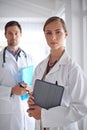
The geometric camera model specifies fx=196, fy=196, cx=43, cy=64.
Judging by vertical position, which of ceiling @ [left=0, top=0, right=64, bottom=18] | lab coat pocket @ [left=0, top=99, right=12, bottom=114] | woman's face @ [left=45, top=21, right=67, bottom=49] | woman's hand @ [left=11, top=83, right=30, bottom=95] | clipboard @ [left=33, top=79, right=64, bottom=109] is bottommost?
lab coat pocket @ [left=0, top=99, right=12, bottom=114]

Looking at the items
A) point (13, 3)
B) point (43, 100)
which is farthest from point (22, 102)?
point (13, 3)

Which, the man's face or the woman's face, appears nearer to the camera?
the woman's face

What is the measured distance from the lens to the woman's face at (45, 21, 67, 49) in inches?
50.2

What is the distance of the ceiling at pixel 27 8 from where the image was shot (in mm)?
2754

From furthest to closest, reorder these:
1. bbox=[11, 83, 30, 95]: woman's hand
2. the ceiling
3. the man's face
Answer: the ceiling, the man's face, bbox=[11, 83, 30, 95]: woman's hand

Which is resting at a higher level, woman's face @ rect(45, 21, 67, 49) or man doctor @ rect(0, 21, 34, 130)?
woman's face @ rect(45, 21, 67, 49)

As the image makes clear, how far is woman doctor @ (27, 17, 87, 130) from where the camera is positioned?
112 centimetres

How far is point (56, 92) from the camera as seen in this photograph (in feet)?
3.49

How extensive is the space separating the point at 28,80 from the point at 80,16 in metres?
0.90

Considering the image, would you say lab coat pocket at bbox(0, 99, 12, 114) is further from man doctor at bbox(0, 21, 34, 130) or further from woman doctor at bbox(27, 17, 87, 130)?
woman doctor at bbox(27, 17, 87, 130)

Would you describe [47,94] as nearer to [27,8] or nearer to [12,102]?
[12,102]

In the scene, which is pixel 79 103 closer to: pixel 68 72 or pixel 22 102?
pixel 68 72

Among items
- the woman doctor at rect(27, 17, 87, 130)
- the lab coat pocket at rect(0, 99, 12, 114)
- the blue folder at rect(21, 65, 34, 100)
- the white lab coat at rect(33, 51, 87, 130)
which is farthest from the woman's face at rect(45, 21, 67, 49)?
the lab coat pocket at rect(0, 99, 12, 114)

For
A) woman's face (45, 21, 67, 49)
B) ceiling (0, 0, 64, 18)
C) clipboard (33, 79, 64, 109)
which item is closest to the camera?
clipboard (33, 79, 64, 109)
